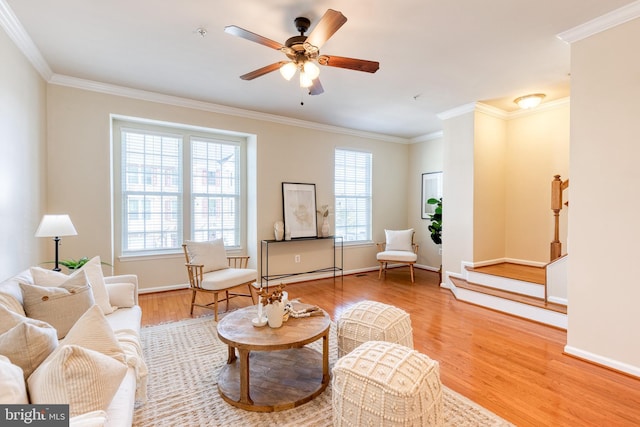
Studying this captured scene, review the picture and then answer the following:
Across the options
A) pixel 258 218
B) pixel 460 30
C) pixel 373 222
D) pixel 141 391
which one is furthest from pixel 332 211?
pixel 141 391

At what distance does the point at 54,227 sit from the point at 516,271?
5417mm

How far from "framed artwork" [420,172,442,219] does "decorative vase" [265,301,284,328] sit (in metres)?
4.73

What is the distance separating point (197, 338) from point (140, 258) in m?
2.02

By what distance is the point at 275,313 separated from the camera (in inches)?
82.5

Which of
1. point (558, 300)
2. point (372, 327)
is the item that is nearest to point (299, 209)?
point (372, 327)

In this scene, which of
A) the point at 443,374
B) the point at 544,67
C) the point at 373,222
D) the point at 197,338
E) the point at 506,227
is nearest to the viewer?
the point at 443,374

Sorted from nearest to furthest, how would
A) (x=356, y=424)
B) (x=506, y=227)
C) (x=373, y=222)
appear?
(x=356, y=424)
(x=506, y=227)
(x=373, y=222)

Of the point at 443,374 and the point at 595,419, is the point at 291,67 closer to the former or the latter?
the point at 443,374

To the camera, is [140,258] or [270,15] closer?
[270,15]

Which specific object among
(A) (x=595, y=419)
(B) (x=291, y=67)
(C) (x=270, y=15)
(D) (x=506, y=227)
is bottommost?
(A) (x=595, y=419)

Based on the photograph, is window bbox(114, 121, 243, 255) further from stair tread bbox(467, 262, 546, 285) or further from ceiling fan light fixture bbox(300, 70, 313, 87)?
stair tread bbox(467, 262, 546, 285)

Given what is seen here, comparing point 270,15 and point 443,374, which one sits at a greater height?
point 270,15

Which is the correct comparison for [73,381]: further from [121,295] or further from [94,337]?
[121,295]

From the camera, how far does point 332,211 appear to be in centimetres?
567
